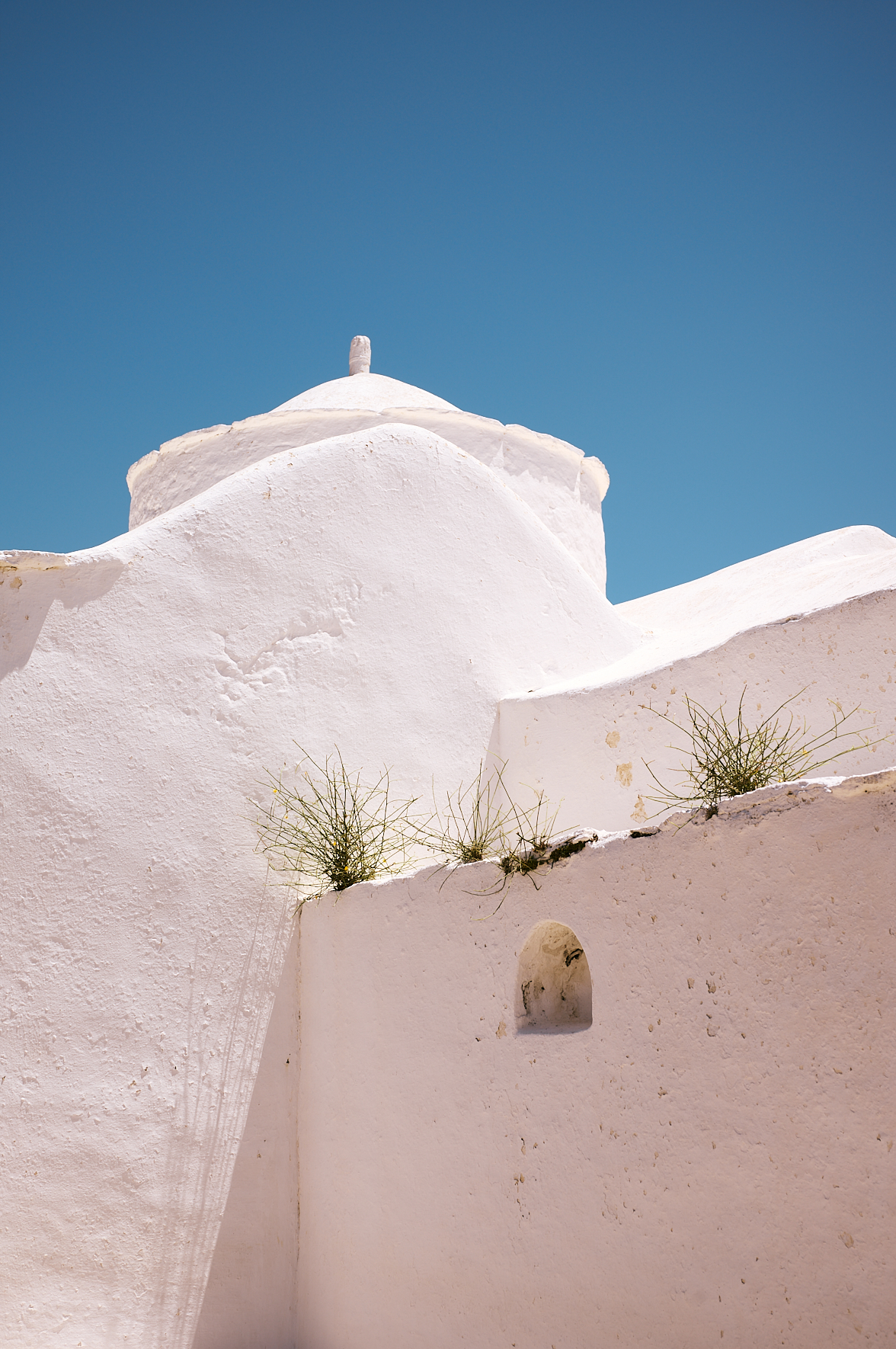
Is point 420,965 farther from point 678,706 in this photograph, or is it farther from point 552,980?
point 678,706

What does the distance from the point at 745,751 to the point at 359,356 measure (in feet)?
24.4

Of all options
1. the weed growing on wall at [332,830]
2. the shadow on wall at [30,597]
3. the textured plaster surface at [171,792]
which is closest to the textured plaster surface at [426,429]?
the textured plaster surface at [171,792]

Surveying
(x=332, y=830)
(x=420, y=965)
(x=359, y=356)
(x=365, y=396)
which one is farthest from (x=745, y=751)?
(x=359, y=356)

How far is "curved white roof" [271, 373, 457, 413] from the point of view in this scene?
30.6 ft

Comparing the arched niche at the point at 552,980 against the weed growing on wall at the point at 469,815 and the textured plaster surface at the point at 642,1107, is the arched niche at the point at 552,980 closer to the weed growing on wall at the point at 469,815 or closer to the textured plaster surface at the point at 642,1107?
the textured plaster surface at the point at 642,1107

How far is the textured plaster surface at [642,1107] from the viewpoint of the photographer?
2635 mm

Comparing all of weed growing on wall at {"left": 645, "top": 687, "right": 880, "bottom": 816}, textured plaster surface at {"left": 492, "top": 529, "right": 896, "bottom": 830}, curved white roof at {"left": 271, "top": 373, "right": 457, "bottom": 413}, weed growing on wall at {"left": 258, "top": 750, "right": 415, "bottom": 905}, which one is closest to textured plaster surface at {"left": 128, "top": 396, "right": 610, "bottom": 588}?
curved white roof at {"left": 271, "top": 373, "right": 457, "bottom": 413}

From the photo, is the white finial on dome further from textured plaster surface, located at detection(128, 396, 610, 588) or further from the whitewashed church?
the whitewashed church

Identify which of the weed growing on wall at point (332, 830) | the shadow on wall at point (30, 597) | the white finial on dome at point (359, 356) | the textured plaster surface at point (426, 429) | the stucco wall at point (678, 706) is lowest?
the weed growing on wall at point (332, 830)

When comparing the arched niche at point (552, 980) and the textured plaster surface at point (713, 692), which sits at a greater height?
the textured plaster surface at point (713, 692)

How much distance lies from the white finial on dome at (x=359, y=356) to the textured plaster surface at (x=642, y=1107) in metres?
7.32

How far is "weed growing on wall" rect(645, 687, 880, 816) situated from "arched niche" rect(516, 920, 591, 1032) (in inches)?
26.2

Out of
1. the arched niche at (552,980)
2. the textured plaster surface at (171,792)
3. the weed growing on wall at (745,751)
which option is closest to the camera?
the weed growing on wall at (745,751)

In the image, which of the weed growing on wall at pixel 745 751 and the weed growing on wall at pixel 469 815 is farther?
the weed growing on wall at pixel 469 815
